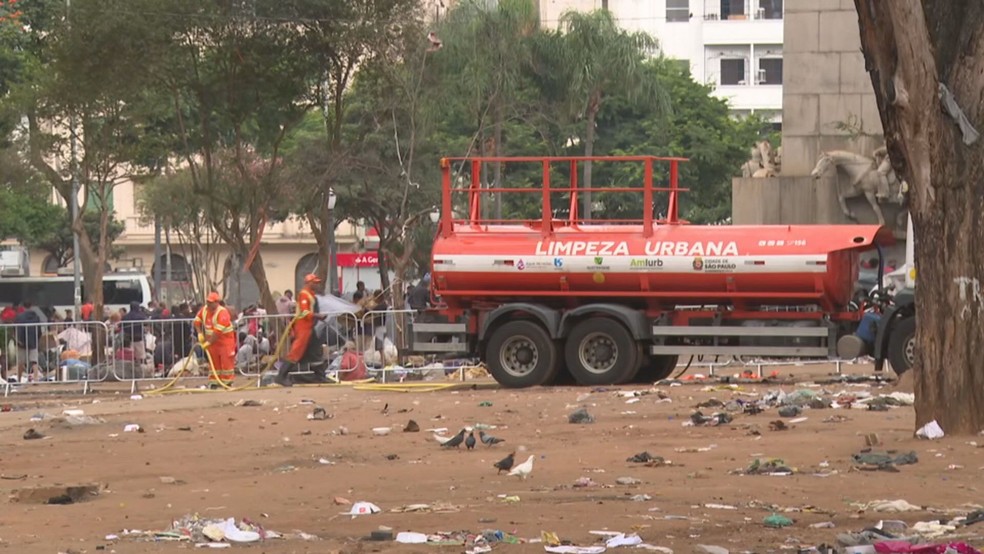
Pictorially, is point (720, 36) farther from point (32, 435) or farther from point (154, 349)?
point (32, 435)

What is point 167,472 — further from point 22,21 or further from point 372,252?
point 372,252

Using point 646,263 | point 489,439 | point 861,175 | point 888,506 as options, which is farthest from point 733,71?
point 888,506

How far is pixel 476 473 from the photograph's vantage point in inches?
567

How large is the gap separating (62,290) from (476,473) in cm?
4748

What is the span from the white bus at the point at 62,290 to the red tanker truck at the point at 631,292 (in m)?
34.6

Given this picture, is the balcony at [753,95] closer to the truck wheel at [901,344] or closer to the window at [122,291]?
the window at [122,291]

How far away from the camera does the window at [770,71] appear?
7956cm

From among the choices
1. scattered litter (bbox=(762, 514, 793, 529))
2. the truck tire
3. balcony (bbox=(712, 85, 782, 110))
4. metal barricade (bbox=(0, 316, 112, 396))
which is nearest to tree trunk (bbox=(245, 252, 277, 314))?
metal barricade (bbox=(0, 316, 112, 396))

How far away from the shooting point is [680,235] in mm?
23656

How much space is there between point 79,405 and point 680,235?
25.9 feet

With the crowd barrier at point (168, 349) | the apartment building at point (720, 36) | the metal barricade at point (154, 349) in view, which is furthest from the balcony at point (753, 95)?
the metal barricade at point (154, 349)

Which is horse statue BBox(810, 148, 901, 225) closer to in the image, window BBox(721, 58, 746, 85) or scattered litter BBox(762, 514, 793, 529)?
scattered litter BBox(762, 514, 793, 529)

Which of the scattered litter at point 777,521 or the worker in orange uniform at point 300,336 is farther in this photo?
the worker in orange uniform at point 300,336

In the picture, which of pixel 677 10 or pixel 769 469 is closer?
pixel 769 469
